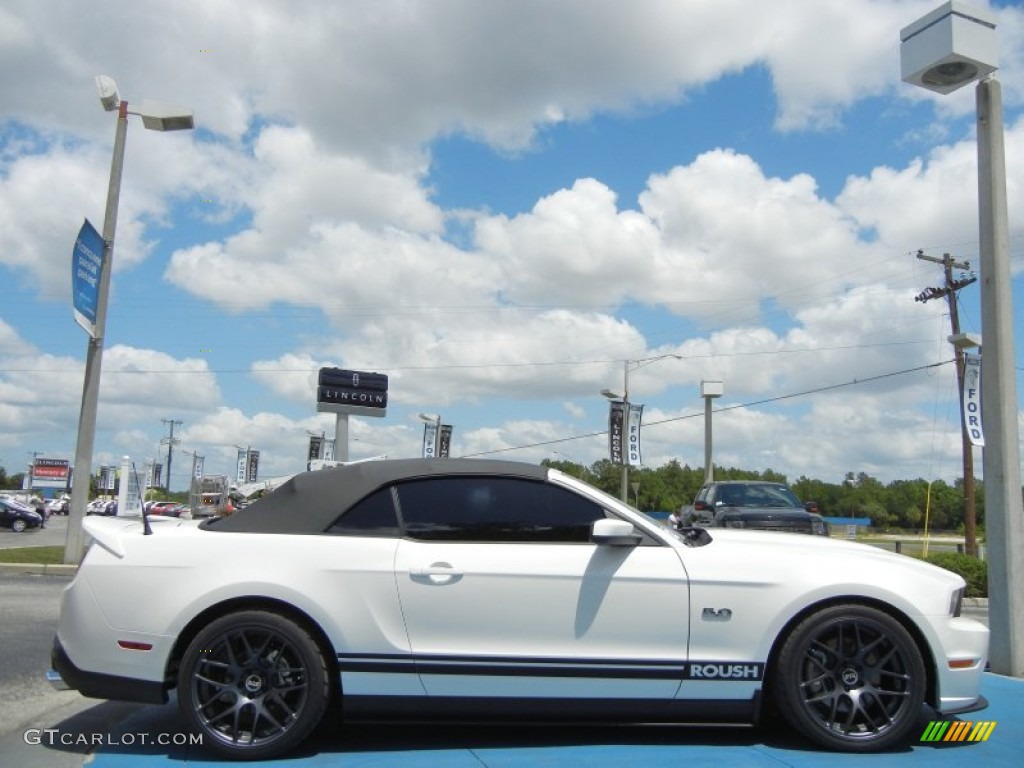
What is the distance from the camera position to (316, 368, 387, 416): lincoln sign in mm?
31109

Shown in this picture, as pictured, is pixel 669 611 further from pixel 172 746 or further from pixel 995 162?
pixel 995 162

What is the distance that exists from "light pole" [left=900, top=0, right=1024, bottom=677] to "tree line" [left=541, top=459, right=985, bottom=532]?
58247 mm

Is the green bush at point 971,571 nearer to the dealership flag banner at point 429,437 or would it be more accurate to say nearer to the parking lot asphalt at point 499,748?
the parking lot asphalt at point 499,748

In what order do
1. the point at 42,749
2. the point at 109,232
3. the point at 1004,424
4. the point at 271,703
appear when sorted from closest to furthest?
the point at 271,703, the point at 42,749, the point at 1004,424, the point at 109,232

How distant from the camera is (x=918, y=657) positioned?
4.42m

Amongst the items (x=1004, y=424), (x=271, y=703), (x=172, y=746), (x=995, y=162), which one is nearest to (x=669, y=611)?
(x=271, y=703)

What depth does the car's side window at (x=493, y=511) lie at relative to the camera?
4.59m

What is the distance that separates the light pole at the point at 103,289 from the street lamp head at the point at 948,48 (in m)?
13.0

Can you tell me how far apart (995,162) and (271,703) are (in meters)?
6.79

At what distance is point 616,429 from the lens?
121 ft

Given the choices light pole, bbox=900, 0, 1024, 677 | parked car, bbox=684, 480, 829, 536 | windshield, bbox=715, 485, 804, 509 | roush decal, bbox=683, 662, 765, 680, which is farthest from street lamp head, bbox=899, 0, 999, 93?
windshield, bbox=715, 485, 804, 509

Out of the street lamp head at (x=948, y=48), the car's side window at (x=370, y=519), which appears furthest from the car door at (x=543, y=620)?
the street lamp head at (x=948, y=48)

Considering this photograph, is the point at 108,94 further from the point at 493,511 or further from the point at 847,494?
the point at 847,494

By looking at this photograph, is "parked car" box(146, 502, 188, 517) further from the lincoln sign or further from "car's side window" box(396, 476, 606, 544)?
"car's side window" box(396, 476, 606, 544)
